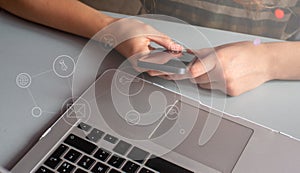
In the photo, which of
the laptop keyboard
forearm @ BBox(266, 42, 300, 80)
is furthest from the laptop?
forearm @ BBox(266, 42, 300, 80)

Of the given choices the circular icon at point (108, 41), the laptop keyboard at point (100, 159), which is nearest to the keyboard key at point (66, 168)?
the laptop keyboard at point (100, 159)

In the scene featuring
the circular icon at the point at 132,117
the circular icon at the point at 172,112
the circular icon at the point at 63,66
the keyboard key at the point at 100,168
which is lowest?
the keyboard key at the point at 100,168

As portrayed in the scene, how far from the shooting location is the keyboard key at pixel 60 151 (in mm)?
450

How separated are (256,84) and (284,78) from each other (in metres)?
0.04

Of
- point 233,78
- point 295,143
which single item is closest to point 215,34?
point 233,78

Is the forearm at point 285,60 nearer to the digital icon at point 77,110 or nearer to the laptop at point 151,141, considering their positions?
the laptop at point 151,141

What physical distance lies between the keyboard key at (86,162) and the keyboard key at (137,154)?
4cm

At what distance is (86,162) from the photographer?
1.45 ft

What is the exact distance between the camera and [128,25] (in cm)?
60

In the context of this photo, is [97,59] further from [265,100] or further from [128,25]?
[265,100]

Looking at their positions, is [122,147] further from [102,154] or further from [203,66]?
[203,66]

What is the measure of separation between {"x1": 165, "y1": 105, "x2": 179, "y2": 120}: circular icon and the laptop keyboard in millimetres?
61

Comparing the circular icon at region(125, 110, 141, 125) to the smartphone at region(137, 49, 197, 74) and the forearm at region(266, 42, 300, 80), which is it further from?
the forearm at region(266, 42, 300, 80)

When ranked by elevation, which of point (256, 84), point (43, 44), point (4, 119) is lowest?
point (4, 119)
